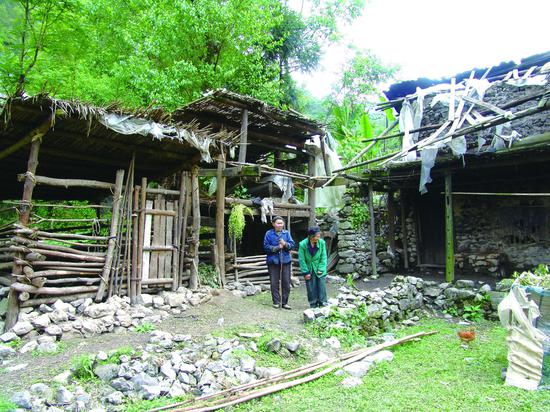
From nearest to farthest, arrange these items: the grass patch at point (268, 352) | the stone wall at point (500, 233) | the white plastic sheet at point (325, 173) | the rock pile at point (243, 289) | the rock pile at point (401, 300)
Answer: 1. the grass patch at point (268, 352)
2. the rock pile at point (401, 300)
3. the rock pile at point (243, 289)
4. the stone wall at point (500, 233)
5. the white plastic sheet at point (325, 173)

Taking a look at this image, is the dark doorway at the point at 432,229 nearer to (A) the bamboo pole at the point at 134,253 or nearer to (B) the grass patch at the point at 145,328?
(A) the bamboo pole at the point at 134,253

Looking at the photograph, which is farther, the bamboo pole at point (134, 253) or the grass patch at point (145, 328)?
the bamboo pole at point (134, 253)

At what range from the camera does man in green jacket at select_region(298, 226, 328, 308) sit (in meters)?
7.57

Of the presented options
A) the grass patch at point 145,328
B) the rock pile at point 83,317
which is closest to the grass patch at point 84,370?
the rock pile at point 83,317

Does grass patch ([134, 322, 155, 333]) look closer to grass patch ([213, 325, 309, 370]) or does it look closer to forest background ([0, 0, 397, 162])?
grass patch ([213, 325, 309, 370])

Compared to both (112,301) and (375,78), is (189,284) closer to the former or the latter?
(112,301)

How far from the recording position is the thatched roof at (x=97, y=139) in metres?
5.69

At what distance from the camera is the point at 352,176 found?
11.7 meters

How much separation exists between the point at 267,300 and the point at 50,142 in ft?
17.2

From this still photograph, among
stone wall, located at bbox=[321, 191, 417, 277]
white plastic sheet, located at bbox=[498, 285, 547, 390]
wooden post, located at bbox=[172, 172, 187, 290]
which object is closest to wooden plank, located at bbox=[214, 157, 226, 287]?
wooden post, located at bbox=[172, 172, 187, 290]

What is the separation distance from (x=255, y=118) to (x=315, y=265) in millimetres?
4864

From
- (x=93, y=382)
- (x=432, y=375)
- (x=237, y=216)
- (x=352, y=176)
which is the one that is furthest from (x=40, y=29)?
(x=432, y=375)

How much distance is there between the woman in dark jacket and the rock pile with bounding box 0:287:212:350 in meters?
1.82

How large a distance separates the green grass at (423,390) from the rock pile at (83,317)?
287 cm
